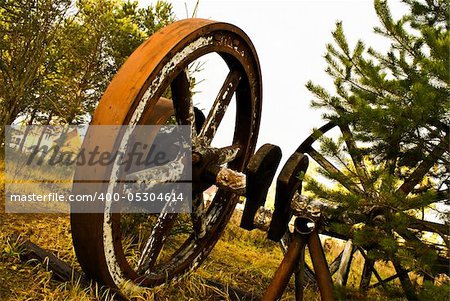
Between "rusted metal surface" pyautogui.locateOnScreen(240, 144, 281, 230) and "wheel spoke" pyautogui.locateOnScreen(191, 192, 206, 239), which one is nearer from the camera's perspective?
"rusted metal surface" pyautogui.locateOnScreen(240, 144, 281, 230)

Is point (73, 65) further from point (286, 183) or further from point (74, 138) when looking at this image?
point (286, 183)

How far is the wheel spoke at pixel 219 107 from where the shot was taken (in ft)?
10.9

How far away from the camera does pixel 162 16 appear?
8.52 m

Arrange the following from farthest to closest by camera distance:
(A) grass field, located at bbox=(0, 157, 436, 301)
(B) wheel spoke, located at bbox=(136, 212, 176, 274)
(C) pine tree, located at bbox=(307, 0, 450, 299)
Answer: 1. (B) wheel spoke, located at bbox=(136, 212, 176, 274)
2. (A) grass field, located at bbox=(0, 157, 436, 301)
3. (C) pine tree, located at bbox=(307, 0, 450, 299)

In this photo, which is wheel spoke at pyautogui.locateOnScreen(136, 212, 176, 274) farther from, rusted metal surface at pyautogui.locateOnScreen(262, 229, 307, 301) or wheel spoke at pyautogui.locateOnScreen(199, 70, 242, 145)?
rusted metal surface at pyautogui.locateOnScreen(262, 229, 307, 301)

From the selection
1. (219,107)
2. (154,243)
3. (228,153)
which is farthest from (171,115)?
(154,243)

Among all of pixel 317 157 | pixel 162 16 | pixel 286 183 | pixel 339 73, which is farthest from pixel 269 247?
pixel 162 16

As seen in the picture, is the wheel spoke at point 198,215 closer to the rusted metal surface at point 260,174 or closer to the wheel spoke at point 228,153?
the wheel spoke at point 228,153

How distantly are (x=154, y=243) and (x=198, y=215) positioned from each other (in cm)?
56

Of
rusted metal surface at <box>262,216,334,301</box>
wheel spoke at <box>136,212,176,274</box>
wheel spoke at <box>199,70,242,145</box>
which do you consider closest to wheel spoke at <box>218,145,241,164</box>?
wheel spoke at <box>199,70,242,145</box>

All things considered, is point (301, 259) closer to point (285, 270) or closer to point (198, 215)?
point (285, 270)

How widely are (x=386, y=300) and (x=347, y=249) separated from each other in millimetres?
1441

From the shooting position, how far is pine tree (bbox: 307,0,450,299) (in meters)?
2.12

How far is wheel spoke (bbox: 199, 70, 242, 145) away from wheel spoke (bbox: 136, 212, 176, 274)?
658 mm
